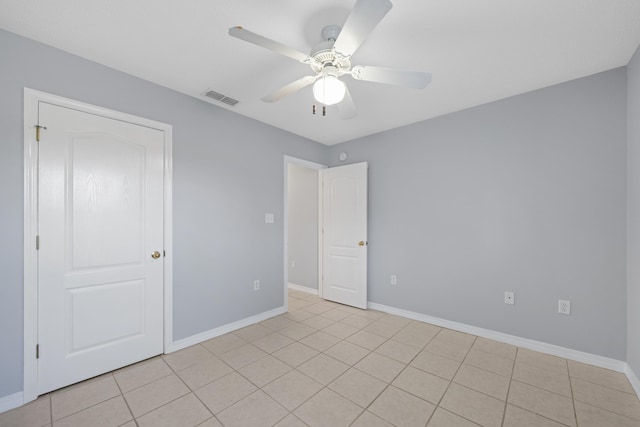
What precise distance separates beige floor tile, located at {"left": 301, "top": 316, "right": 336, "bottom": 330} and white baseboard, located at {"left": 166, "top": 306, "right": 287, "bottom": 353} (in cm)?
43

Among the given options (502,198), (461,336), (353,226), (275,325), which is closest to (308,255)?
(353,226)

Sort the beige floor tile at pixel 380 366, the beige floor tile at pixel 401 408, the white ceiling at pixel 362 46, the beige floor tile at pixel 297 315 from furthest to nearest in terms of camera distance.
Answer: the beige floor tile at pixel 297 315, the beige floor tile at pixel 380 366, the beige floor tile at pixel 401 408, the white ceiling at pixel 362 46

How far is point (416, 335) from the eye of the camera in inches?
111

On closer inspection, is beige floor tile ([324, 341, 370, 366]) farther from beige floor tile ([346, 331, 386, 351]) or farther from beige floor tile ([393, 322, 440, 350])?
beige floor tile ([393, 322, 440, 350])

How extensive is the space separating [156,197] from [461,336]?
3.41 meters

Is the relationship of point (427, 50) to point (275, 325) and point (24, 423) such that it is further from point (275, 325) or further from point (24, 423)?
point (24, 423)

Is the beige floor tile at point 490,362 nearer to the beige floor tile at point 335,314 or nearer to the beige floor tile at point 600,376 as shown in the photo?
the beige floor tile at point 600,376

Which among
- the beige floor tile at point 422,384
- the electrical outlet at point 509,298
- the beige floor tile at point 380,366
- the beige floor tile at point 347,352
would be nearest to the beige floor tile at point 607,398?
the electrical outlet at point 509,298

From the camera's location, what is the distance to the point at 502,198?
266 centimetres

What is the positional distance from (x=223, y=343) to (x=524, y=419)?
2.49 m

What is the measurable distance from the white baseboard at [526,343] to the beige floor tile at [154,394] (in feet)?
8.38

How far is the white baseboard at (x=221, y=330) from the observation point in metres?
2.47

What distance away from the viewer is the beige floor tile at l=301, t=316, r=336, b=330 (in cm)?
304

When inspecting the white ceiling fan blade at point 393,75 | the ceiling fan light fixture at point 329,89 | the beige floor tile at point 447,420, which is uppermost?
the white ceiling fan blade at point 393,75
